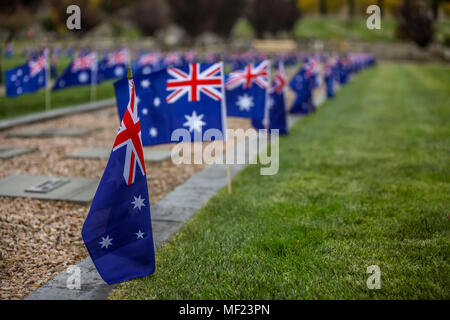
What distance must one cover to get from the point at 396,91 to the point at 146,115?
20425 mm

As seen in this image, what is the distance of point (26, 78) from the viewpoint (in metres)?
13.7

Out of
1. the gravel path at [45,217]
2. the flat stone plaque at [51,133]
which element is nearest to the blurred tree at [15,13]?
the flat stone plaque at [51,133]

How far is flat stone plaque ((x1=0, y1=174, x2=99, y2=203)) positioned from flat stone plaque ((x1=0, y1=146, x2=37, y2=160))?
1.63 m

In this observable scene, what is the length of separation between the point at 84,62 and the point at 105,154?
7.27 m

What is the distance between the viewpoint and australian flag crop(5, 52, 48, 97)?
1319 centimetres

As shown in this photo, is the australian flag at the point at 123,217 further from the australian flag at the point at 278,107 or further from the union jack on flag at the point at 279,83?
the union jack on flag at the point at 279,83

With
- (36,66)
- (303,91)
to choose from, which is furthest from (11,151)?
(303,91)

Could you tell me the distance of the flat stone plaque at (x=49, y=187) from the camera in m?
6.72

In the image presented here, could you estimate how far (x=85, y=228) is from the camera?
3938mm

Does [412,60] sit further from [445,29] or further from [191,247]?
[191,247]

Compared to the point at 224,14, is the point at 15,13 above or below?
below

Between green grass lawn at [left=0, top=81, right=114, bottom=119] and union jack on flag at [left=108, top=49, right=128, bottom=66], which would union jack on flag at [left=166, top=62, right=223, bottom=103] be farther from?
union jack on flag at [left=108, top=49, right=128, bottom=66]

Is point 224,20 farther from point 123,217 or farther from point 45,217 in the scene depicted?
point 123,217

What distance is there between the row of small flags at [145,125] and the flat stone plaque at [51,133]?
14.9ft
